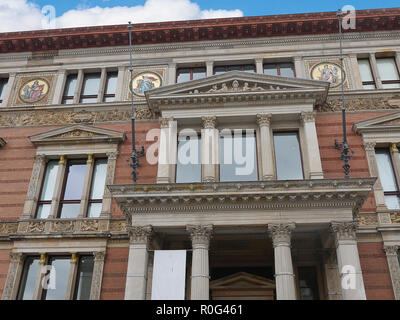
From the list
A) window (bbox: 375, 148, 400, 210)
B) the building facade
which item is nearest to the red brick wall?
the building facade

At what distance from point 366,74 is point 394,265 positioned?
373 inches

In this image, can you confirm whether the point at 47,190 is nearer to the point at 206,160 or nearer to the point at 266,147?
the point at 206,160

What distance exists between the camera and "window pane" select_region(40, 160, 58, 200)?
18.1m

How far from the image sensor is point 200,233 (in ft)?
45.9

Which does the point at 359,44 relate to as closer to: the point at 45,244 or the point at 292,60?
the point at 292,60

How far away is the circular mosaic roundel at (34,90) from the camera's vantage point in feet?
67.9

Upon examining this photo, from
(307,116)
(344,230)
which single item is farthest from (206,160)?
(344,230)

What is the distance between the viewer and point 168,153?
17.2 metres

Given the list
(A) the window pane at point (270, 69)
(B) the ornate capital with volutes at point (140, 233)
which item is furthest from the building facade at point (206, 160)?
(A) the window pane at point (270, 69)

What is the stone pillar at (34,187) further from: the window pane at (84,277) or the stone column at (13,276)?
the window pane at (84,277)

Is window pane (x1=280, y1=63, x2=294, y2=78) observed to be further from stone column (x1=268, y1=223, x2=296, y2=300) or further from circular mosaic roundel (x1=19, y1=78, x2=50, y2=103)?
circular mosaic roundel (x1=19, y1=78, x2=50, y2=103)

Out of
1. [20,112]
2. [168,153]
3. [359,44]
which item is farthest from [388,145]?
[20,112]

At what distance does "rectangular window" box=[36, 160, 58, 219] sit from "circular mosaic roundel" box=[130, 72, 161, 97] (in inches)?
204

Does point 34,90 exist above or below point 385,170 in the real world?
above
